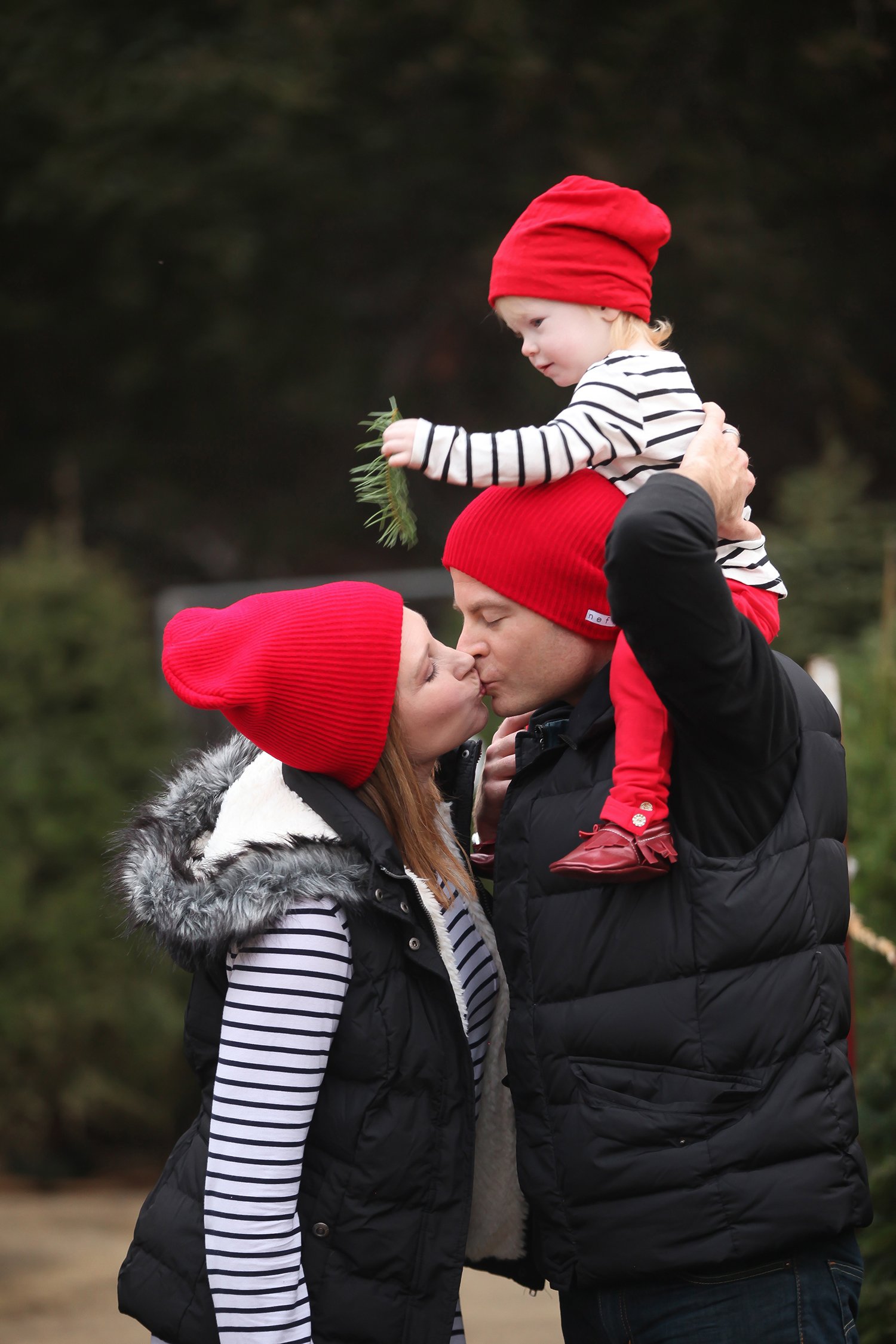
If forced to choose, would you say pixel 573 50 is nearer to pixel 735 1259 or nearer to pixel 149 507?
pixel 149 507

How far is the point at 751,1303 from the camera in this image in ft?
5.18

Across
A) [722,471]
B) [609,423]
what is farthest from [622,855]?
[609,423]

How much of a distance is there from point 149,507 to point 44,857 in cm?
473

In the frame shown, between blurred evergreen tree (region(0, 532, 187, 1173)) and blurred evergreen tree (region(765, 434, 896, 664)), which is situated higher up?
blurred evergreen tree (region(765, 434, 896, 664))

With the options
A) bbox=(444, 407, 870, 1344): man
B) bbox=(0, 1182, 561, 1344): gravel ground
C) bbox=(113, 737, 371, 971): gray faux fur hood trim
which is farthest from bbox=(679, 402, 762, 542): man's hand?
bbox=(0, 1182, 561, 1344): gravel ground

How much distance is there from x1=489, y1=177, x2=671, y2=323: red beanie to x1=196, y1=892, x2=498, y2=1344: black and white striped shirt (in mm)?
948

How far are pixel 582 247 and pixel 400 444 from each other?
1.43 feet

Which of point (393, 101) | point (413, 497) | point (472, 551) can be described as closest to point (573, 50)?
point (393, 101)

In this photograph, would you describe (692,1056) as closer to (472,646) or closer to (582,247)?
(472,646)

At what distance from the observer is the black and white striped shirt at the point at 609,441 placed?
1760 millimetres

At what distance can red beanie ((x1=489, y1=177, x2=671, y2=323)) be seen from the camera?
197 centimetres

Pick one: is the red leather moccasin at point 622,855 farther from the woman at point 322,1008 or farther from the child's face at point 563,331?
the child's face at point 563,331

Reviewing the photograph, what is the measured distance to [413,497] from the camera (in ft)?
30.2

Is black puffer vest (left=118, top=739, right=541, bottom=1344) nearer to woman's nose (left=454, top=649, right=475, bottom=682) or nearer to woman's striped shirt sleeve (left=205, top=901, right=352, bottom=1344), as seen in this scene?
woman's striped shirt sleeve (left=205, top=901, right=352, bottom=1344)
